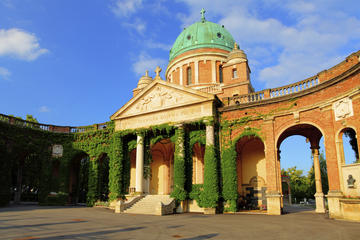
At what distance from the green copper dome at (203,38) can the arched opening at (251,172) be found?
55.4 feet

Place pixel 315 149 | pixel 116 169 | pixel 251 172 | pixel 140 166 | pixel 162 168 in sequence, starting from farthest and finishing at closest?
pixel 162 168 < pixel 116 169 < pixel 140 166 < pixel 251 172 < pixel 315 149

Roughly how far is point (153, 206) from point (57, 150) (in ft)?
49.2

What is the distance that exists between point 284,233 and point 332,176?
8.39m

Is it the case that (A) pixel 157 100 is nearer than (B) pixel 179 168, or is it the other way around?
(B) pixel 179 168

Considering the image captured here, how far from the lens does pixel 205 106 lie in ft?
74.2

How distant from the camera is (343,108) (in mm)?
16656

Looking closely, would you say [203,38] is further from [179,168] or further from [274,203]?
[274,203]

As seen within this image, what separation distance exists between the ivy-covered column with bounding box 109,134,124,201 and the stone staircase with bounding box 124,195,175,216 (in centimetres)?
327

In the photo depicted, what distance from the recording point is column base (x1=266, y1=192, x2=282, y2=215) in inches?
734

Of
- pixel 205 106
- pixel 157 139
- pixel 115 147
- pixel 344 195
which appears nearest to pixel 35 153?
pixel 115 147

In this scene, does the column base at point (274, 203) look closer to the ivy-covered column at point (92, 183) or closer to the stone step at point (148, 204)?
the stone step at point (148, 204)

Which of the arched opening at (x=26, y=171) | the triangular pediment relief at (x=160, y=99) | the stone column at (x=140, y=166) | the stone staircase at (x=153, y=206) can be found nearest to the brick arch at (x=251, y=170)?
the triangular pediment relief at (x=160, y=99)

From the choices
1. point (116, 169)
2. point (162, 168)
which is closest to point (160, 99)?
point (116, 169)

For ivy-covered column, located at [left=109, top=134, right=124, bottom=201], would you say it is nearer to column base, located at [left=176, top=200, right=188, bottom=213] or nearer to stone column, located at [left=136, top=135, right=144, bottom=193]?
stone column, located at [left=136, top=135, right=144, bottom=193]
